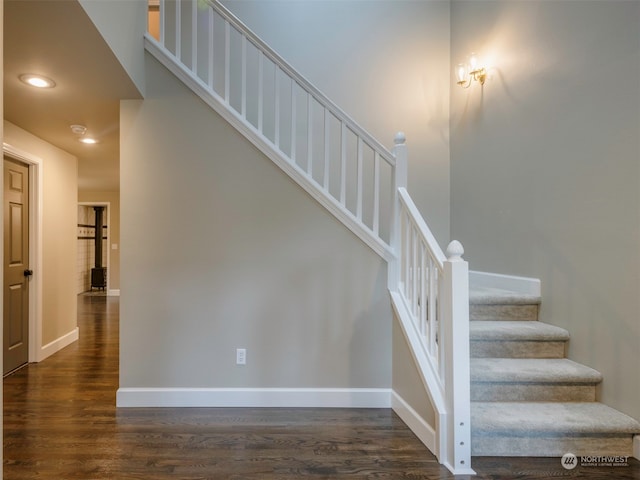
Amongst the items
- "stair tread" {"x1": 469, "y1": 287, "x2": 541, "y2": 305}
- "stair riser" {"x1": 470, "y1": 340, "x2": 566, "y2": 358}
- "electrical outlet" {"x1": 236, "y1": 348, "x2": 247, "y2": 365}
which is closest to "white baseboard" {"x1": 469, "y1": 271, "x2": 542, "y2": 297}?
"stair tread" {"x1": 469, "y1": 287, "x2": 541, "y2": 305}

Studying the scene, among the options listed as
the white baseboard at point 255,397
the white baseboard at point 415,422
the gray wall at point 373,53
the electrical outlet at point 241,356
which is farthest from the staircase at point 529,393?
the gray wall at point 373,53

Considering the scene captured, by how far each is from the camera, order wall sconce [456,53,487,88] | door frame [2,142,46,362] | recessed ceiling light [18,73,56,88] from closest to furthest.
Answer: recessed ceiling light [18,73,56,88] → wall sconce [456,53,487,88] → door frame [2,142,46,362]

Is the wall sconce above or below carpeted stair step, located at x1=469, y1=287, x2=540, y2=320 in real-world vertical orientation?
above

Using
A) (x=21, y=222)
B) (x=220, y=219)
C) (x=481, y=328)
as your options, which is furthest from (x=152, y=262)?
(x=481, y=328)

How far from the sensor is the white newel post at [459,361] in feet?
5.74

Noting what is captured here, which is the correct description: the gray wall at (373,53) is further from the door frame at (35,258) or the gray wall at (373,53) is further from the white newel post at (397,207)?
the door frame at (35,258)

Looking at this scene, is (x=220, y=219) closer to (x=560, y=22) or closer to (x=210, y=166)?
(x=210, y=166)

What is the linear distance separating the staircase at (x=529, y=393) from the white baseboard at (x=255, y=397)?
A: 0.75 meters

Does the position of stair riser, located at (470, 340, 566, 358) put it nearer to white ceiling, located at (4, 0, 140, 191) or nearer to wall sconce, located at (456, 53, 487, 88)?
wall sconce, located at (456, 53, 487, 88)

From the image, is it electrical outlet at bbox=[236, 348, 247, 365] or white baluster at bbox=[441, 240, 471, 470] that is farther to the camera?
electrical outlet at bbox=[236, 348, 247, 365]

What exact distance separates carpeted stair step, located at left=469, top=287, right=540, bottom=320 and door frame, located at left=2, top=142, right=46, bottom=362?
405cm

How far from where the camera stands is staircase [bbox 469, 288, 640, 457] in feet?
5.90

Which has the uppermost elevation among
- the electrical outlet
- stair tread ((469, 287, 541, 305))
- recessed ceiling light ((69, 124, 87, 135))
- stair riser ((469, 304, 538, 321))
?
recessed ceiling light ((69, 124, 87, 135))

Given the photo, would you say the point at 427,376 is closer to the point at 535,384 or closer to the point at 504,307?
the point at 535,384
